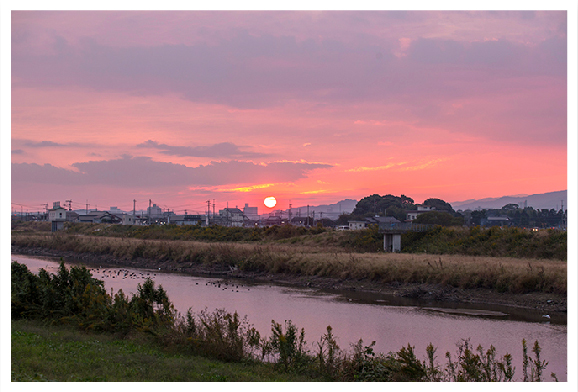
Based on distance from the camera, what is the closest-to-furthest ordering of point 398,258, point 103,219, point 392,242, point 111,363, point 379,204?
point 111,363
point 398,258
point 392,242
point 379,204
point 103,219

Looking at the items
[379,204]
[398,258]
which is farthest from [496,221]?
[398,258]

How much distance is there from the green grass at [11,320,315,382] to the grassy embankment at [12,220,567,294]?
21.7 metres

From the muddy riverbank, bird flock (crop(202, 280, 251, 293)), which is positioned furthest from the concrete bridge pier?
bird flock (crop(202, 280, 251, 293))

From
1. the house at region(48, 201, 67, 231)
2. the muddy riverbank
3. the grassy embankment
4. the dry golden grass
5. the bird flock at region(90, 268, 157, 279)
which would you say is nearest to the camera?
the muddy riverbank

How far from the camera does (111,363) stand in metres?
11.3

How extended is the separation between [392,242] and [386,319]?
2701 centimetres

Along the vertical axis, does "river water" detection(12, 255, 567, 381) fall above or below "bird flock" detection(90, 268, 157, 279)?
below

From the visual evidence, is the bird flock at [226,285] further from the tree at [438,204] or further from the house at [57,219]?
the tree at [438,204]

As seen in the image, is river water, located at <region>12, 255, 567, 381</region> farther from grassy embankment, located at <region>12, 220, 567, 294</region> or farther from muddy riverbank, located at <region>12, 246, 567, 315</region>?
grassy embankment, located at <region>12, 220, 567, 294</region>

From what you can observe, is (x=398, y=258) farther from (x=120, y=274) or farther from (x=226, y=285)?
(x=120, y=274)

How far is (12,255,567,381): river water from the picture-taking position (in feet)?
61.7

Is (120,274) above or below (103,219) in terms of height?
below

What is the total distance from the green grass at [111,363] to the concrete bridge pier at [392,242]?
38284 millimetres

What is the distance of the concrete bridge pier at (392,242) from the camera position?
163 ft
